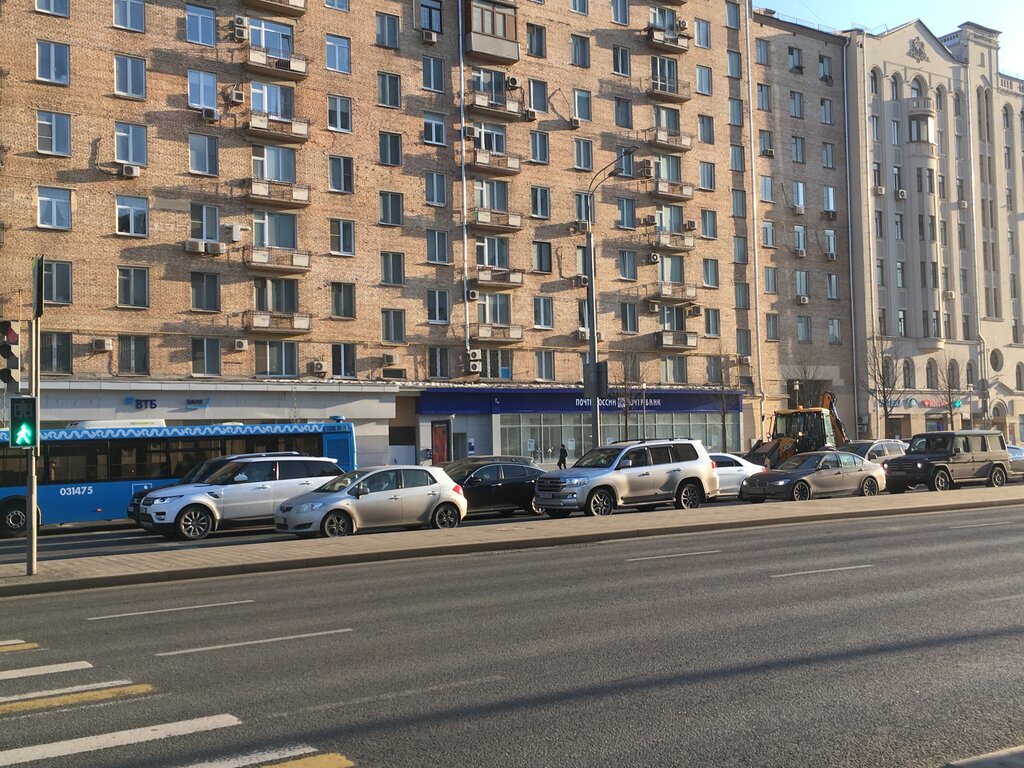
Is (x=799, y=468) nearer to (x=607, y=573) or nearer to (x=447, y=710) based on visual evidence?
(x=607, y=573)

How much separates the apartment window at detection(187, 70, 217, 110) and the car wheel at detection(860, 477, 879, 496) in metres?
28.8

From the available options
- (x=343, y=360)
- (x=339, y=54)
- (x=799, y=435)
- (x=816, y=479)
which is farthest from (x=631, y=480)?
(x=339, y=54)

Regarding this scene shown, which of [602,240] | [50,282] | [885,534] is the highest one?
[602,240]

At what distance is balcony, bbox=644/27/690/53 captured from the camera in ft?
179

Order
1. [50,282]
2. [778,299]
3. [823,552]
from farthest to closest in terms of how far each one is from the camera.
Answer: [778,299] → [50,282] → [823,552]

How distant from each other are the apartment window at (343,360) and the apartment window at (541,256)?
1072 centimetres

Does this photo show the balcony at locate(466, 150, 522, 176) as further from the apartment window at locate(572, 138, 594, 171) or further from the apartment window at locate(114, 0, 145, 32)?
the apartment window at locate(114, 0, 145, 32)

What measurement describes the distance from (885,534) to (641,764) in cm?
1443

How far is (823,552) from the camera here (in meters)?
16.0

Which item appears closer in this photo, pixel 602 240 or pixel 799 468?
pixel 799 468

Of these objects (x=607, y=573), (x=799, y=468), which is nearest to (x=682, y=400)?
(x=799, y=468)

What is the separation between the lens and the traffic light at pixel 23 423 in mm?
15117

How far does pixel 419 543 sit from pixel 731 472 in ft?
50.7

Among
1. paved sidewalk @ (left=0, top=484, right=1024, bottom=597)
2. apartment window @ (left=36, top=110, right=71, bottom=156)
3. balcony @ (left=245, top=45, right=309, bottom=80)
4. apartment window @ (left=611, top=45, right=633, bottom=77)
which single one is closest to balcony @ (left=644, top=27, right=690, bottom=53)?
apartment window @ (left=611, top=45, right=633, bottom=77)
